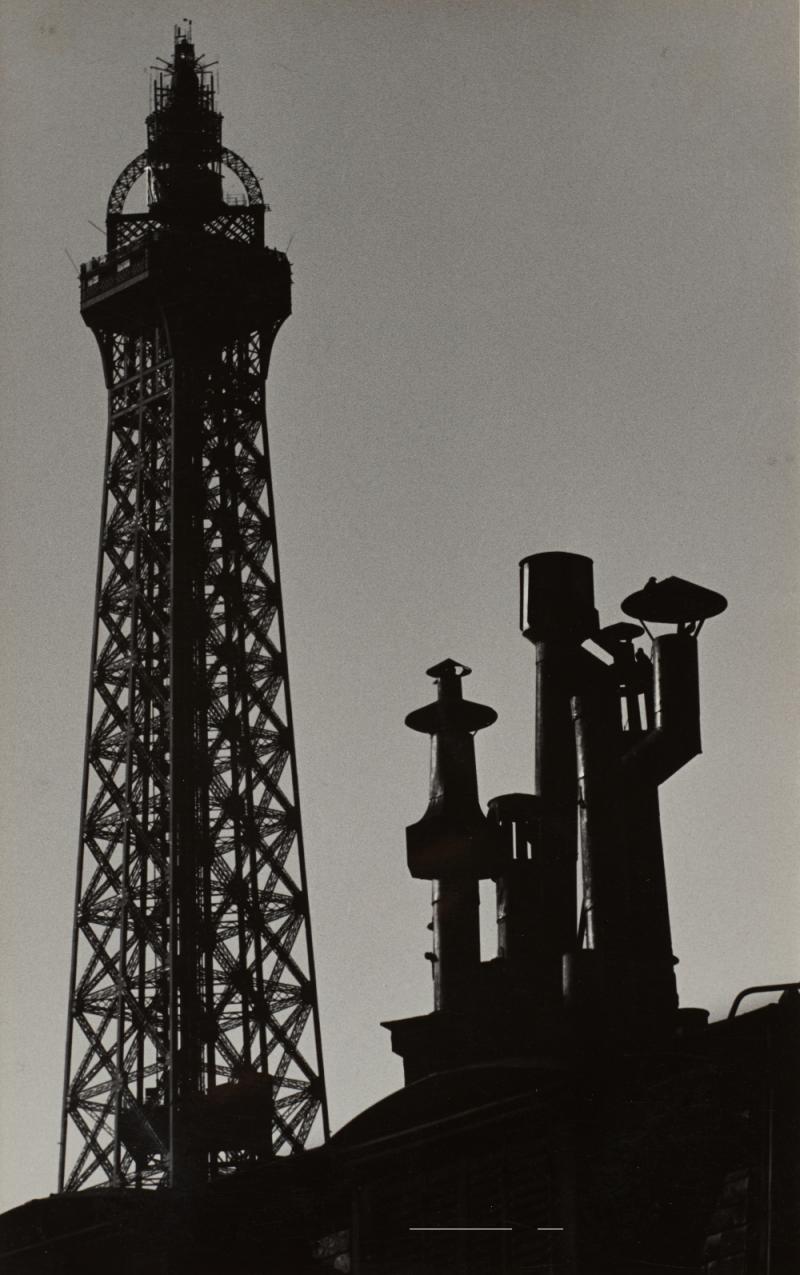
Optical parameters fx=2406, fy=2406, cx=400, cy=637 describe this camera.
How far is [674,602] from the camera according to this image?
24281 mm

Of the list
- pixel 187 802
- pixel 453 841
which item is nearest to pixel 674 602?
pixel 453 841

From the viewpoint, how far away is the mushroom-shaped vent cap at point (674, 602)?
24219 millimetres

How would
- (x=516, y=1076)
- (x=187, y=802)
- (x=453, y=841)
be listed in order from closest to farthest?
(x=516, y=1076) → (x=453, y=841) → (x=187, y=802)

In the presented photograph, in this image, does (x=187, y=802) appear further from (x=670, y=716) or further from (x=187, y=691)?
(x=670, y=716)

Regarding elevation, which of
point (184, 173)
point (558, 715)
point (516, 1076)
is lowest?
point (516, 1076)

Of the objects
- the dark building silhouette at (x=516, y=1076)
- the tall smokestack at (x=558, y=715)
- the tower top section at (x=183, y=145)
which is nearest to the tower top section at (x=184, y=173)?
the tower top section at (x=183, y=145)

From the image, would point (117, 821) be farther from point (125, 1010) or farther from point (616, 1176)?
point (616, 1176)

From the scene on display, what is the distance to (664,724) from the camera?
78.2ft

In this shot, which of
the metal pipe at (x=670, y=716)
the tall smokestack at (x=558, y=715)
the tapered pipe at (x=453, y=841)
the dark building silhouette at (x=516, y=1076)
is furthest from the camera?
the tapered pipe at (x=453, y=841)

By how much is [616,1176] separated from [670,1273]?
35.9 inches

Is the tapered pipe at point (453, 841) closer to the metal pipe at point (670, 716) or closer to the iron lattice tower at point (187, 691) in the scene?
the metal pipe at point (670, 716)

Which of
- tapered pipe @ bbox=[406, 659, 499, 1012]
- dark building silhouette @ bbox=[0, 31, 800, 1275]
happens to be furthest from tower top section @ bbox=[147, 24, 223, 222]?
tapered pipe @ bbox=[406, 659, 499, 1012]

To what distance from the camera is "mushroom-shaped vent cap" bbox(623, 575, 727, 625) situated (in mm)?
24219

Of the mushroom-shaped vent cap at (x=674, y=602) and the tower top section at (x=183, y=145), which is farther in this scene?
the tower top section at (x=183, y=145)
